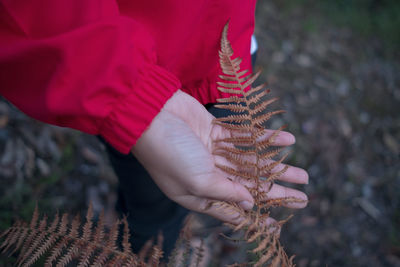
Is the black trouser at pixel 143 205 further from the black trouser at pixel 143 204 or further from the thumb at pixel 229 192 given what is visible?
the thumb at pixel 229 192

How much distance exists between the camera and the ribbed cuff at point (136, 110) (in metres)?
1.05

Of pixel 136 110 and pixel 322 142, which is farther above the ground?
pixel 136 110

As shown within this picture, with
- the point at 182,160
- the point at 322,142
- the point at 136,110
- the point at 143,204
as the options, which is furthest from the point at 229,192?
the point at 322,142

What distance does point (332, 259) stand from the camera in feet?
7.25

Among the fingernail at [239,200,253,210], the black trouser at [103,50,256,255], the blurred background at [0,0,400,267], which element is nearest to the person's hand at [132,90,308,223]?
the fingernail at [239,200,253,210]

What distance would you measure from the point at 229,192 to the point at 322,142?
227 centimetres

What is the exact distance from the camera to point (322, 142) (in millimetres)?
3039

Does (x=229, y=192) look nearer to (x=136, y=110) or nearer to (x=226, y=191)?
(x=226, y=191)

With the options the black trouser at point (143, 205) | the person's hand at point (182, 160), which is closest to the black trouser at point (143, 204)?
the black trouser at point (143, 205)

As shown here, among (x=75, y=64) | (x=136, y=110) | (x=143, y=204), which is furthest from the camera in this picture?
(x=143, y=204)

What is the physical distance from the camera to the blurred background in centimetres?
220

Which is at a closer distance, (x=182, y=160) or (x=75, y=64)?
(x=75, y=64)

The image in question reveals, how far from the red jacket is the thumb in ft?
1.20

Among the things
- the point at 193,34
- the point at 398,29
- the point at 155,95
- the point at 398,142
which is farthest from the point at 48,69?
the point at 398,29
